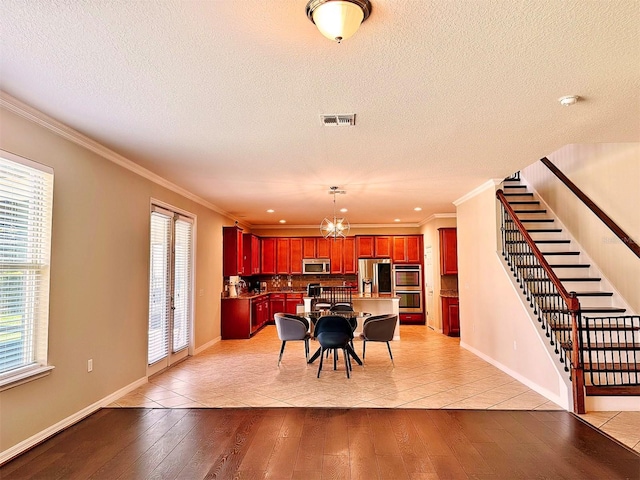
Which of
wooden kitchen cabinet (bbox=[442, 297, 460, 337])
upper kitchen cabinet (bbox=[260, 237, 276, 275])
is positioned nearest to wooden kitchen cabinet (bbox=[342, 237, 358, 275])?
upper kitchen cabinet (bbox=[260, 237, 276, 275])

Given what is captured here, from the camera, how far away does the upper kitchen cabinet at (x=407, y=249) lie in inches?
418

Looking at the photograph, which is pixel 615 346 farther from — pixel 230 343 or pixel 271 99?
pixel 230 343

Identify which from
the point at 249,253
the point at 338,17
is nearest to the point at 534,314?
the point at 338,17

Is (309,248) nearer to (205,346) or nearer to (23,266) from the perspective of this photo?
(205,346)

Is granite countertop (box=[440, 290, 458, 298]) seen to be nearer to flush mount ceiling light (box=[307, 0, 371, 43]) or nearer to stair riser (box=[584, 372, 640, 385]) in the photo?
stair riser (box=[584, 372, 640, 385])

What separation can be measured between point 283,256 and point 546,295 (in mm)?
7127

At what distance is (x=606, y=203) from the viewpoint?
5.21 m

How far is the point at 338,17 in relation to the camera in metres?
1.94

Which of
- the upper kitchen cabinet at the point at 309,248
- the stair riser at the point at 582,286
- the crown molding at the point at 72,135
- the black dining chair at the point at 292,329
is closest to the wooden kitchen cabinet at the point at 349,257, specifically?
the upper kitchen cabinet at the point at 309,248

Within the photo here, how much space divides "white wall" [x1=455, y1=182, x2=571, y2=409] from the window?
4.87 m

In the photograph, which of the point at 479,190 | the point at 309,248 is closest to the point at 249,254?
the point at 309,248

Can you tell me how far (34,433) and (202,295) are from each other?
4.03 meters

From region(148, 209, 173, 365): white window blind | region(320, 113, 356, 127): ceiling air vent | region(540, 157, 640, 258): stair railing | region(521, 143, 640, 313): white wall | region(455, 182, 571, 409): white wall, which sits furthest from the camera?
region(148, 209, 173, 365): white window blind

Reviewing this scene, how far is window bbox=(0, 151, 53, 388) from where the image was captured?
10.0 ft
